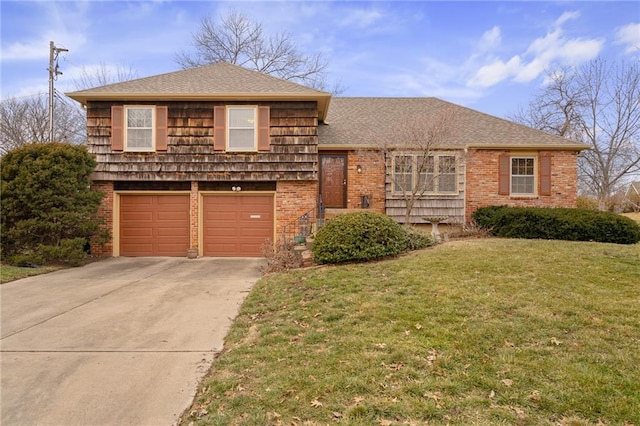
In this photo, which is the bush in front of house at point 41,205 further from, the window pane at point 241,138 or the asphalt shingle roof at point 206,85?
the window pane at point 241,138

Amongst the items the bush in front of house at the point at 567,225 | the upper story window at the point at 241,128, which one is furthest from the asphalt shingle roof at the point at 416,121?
the bush in front of house at the point at 567,225

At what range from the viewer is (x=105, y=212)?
1140 centimetres

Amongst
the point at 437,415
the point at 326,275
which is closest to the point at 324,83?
the point at 326,275

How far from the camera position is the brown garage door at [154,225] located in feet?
38.1

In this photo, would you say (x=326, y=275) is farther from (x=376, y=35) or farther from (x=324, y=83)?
(x=324, y=83)

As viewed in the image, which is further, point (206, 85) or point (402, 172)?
point (402, 172)

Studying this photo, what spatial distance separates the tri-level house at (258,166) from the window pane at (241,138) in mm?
31

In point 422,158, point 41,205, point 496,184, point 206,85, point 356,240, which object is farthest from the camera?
point 496,184

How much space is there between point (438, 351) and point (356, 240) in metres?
4.14

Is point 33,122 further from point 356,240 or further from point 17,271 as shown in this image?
point 356,240

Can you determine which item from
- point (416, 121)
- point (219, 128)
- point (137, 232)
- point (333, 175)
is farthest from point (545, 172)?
point (137, 232)

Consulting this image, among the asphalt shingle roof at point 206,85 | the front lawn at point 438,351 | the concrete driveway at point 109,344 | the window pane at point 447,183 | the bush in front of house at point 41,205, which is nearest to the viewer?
the front lawn at point 438,351

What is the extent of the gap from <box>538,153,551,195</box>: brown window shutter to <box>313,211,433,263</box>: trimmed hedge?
7366 millimetres

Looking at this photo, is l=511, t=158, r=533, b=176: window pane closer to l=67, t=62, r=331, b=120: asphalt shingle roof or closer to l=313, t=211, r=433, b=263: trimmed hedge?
l=67, t=62, r=331, b=120: asphalt shingle roof
